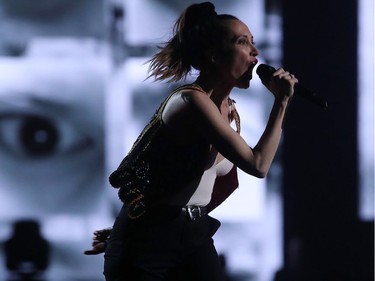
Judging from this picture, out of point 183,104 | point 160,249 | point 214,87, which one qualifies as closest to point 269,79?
point 214,87

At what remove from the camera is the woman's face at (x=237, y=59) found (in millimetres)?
1721

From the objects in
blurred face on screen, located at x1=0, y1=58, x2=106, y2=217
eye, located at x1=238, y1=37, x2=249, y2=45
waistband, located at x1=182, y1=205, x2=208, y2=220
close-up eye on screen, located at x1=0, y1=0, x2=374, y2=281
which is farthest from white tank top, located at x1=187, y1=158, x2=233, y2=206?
blurred face on screen, located at x1=0, y1=58, x2=106, y2=217

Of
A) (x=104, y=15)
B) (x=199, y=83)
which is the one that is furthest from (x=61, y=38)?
(x=199, y=83)

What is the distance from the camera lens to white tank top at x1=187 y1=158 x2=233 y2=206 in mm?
1689

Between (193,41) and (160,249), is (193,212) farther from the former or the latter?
(193,41)

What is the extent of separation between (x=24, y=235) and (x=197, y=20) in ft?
6.07

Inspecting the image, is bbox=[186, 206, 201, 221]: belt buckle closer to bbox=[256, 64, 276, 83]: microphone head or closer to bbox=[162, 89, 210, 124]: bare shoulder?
bbox=[162, 89, 210, 124]: bare shoulder

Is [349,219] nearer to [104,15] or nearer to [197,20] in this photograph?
[104,15]

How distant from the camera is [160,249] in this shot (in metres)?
1.66

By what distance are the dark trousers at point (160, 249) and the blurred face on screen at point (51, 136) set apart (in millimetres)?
1666

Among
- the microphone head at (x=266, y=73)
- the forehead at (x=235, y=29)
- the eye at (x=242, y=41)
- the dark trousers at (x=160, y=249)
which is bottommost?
the dark trousers at (x=160, y=249)

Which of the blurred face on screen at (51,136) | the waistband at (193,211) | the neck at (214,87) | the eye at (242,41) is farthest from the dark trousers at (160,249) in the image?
the blurred face on screen at (51,136)

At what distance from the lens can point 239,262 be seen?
339 centimetres

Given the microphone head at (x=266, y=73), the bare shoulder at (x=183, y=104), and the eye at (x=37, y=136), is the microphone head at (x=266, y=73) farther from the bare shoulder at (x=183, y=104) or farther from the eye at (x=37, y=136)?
the eye at (x=37, y=136)
